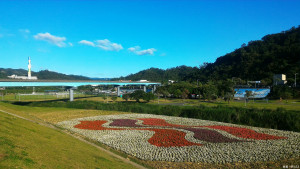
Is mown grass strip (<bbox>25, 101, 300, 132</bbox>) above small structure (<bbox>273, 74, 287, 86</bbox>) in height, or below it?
below

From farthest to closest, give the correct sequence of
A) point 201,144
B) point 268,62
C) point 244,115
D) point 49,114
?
point 268,62
point 49,114
point 244,115
point 201,144

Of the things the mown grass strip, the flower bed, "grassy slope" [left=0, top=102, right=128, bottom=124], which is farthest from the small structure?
"grassy slope" [left=0, top=102, right=128, bottom=124]

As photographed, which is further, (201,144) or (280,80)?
→ (280,80)

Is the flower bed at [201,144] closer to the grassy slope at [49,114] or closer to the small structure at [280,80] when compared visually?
the grassy slope at [49,114]

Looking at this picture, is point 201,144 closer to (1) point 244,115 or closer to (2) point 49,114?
(1) point 244,115

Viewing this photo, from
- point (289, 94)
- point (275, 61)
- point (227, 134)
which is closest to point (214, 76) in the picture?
point (275, 61)

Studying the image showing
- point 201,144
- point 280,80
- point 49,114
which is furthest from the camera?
point 280,80

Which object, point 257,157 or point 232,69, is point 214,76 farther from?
point 257,157

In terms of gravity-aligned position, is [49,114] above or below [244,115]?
below

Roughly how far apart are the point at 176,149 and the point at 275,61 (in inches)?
4113

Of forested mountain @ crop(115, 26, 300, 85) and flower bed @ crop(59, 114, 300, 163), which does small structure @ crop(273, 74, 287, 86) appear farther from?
flower bed @ crop(59, 114, 300, 163)

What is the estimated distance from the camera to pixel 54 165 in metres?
8.23

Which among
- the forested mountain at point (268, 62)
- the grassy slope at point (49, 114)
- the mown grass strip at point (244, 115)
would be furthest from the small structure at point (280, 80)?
the grassy slope at point (49, 114)

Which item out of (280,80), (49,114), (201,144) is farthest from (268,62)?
(49,114)
